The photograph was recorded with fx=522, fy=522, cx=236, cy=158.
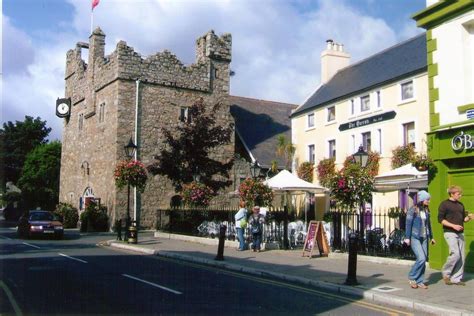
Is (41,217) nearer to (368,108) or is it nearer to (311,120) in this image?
(311,120)

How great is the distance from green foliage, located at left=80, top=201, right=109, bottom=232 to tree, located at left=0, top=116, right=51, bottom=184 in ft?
105

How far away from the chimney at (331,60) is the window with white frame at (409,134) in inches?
421

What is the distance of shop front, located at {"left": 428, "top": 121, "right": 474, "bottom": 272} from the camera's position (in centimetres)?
1238

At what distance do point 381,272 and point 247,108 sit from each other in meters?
31.8

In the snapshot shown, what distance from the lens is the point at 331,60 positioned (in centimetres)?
3528

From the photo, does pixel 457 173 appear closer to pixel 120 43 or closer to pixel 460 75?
pixel 460 75

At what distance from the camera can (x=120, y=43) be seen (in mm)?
33375

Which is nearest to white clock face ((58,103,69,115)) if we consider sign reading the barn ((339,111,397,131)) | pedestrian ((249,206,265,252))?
sign reading the barn ((339,111,397,131))

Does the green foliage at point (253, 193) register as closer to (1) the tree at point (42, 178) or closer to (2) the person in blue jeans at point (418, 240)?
(2) the person in blue jeans at point (418, 240)

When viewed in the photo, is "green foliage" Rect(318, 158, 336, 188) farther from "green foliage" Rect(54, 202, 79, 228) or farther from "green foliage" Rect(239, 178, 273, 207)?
"green foliage" Rect(54, 202, 79, 228)

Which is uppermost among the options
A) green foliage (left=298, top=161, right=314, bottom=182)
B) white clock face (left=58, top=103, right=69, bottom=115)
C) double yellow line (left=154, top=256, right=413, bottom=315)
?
white clock face (left=58, top=103, right=69, bottom=115)

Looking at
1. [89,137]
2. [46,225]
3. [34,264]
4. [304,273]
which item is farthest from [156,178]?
[304,273]

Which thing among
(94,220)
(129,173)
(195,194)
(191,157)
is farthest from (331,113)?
(94,220)

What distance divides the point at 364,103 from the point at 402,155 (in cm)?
466
